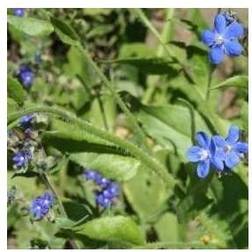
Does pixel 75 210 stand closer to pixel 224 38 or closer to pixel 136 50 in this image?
pixel 224 38

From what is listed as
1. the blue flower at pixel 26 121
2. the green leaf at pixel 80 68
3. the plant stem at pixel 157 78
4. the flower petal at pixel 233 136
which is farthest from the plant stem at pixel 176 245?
the plant stem at pixel 157 78

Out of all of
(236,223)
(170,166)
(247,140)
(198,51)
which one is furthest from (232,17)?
(170,166)

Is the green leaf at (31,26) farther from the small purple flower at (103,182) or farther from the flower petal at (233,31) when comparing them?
the small purple flower at (103,182)

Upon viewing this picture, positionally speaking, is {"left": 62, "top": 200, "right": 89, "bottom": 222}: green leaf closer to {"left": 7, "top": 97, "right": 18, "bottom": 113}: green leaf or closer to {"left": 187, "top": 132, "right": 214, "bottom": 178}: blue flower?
{"left": 7, "top": 97, "right": 18, "bottom": 113}: green leaf

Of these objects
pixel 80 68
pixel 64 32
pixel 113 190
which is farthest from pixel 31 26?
pixel 80 68

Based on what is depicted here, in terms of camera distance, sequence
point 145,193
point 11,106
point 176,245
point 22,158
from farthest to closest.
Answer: point 145,193 < point 176,245 < point 11,106 < point 22,158

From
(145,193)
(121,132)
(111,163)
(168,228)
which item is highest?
(121,132)
